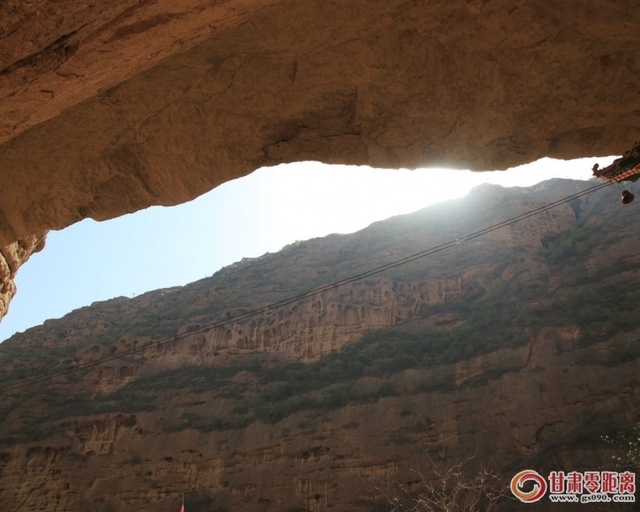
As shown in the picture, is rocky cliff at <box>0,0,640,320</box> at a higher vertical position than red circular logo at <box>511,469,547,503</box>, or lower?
higher

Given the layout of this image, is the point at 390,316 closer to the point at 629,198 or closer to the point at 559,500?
the point at 559,500

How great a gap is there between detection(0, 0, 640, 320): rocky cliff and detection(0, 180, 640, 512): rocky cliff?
785 inches

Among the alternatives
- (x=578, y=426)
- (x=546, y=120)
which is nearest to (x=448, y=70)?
(x=546, y=120)

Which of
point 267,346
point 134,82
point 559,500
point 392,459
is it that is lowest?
point 559,500

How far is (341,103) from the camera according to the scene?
17.1ft

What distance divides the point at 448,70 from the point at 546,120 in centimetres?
127

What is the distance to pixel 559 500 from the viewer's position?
19.0 meters

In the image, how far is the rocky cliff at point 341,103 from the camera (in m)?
4.36

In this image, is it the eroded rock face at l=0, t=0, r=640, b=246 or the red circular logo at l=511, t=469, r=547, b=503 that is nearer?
the eroded rock face at l=0, t=0, r=640, b=246

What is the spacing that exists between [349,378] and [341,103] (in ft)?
85.7

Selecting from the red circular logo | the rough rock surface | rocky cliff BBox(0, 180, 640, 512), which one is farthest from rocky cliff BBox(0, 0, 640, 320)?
rocky cliff BBox(0, 180, 640, 512)

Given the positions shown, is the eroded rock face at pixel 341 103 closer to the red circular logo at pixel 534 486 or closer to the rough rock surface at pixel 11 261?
the rough rock surface at pixel 11 261

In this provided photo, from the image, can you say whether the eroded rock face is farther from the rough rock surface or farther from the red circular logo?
the red circular logo

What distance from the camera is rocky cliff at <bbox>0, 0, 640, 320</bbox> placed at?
171 inches
